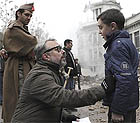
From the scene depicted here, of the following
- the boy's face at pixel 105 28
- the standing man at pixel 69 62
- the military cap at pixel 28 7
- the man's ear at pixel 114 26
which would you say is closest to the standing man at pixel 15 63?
the military cap at pixel 28 7

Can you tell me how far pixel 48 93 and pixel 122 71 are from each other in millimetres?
633

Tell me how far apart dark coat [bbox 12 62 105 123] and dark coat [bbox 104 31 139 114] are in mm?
250

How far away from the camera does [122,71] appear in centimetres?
188

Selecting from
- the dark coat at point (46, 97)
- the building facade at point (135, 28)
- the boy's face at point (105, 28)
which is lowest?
the dark coat at point (46, 97)

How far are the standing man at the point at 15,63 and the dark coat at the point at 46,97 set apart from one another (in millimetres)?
1013

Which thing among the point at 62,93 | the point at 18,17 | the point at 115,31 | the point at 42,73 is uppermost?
the point at 18,17

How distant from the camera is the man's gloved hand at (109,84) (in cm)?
176

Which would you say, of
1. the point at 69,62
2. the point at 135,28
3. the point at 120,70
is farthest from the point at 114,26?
the point at 135,28

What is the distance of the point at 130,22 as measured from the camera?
30.3 metres

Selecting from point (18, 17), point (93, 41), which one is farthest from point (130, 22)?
point (18, 17)

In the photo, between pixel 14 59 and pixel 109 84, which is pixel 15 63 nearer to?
pixel 14 59

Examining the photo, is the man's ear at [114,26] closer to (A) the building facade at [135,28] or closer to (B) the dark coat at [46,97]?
(B) the dark coat at [46,97]

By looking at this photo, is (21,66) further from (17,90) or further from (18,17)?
(18,17)

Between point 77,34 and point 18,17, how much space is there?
162 feet
